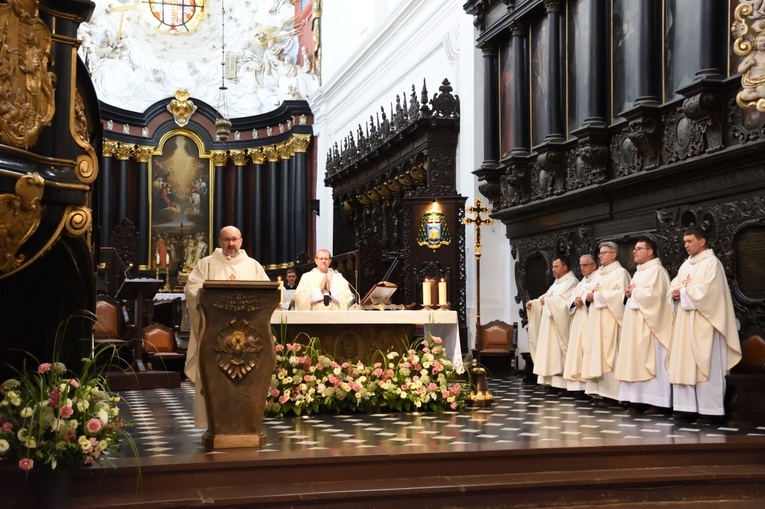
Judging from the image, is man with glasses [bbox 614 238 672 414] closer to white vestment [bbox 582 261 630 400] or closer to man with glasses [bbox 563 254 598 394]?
white vestment [bbox 582 261 630 400]

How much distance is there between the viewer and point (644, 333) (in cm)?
962

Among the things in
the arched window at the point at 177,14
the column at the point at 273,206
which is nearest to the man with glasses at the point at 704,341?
the column at the point at 273,206

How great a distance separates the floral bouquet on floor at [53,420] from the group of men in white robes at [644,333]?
5.40 meters

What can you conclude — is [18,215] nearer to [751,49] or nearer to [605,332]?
[751,49]

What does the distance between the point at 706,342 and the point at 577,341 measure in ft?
7.75

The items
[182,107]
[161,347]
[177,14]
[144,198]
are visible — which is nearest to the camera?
[161,347]

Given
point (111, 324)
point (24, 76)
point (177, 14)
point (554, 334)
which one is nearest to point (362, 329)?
point (554, 334)

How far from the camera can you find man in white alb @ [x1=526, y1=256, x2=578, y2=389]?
38.3 ft

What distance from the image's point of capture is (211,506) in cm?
571

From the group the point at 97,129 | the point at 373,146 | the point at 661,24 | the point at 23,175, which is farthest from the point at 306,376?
the point at 373,146

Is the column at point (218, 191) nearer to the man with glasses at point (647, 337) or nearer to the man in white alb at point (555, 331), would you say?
the man in white alb at point (555, 331)

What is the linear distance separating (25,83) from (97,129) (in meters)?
1.09

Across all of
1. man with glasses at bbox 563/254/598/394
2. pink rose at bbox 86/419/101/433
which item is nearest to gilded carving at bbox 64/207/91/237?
pink rose at bbox 86/419/101/433

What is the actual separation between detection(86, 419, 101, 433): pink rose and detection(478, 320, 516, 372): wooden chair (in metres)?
9.05
